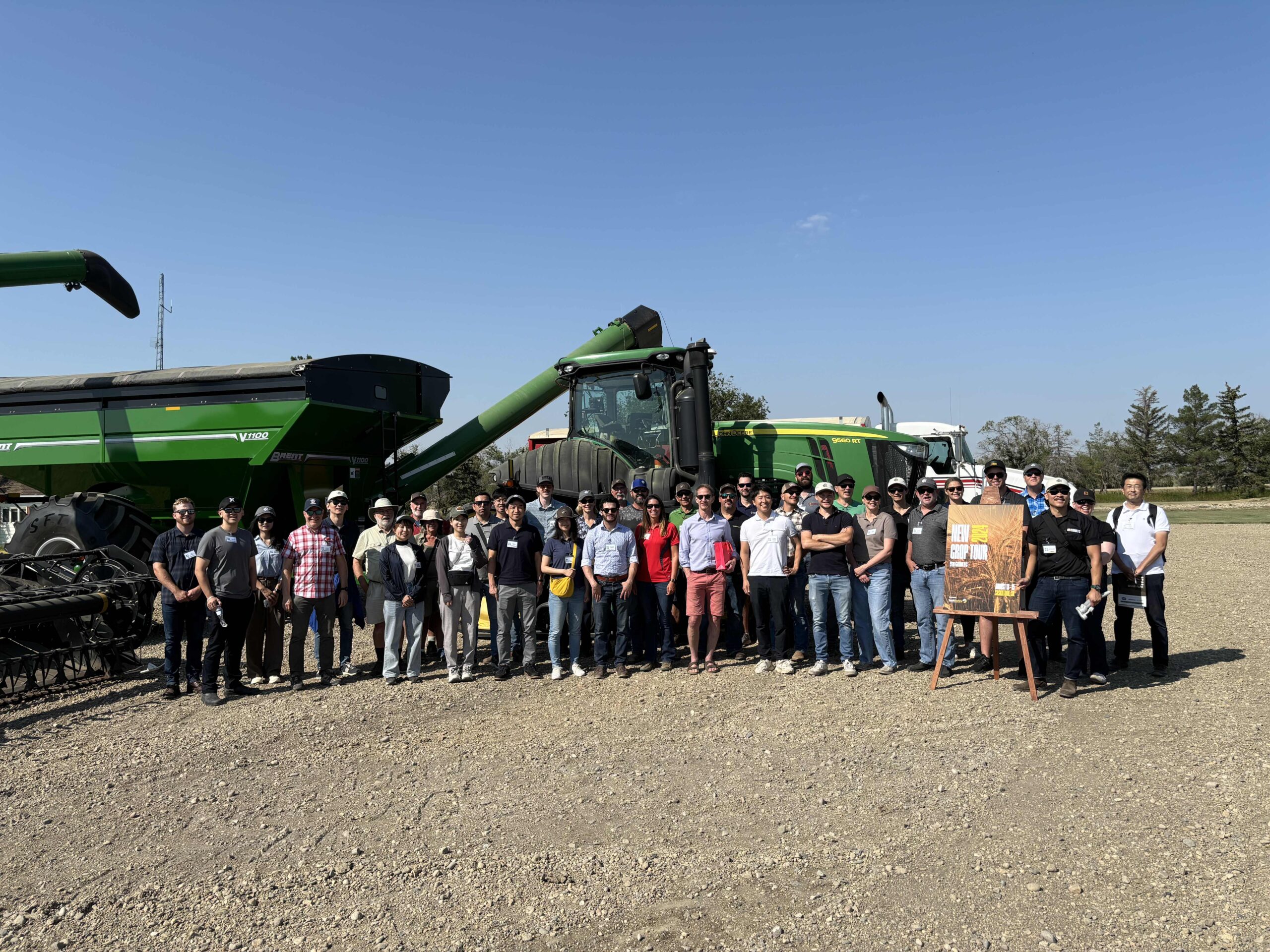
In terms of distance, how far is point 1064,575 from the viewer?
694 centimetres

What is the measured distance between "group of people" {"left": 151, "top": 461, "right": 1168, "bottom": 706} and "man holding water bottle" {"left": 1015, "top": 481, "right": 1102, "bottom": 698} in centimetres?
4

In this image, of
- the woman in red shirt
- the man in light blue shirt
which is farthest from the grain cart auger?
the woman in red shirt

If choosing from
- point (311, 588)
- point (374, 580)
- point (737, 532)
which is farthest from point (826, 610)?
point (311, 588)

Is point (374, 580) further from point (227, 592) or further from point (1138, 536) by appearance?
point (1138, 536)

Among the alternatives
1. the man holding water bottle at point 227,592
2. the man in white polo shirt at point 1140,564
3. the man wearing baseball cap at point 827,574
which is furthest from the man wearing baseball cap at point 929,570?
the man holding water bottle at point 227,592

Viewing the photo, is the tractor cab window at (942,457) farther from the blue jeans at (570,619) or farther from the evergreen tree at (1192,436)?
the evergreen tree at (1192,436)

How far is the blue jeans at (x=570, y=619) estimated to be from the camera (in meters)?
8.07

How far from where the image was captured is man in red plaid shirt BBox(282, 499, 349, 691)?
7.79 metres

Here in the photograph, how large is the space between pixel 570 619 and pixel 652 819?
376 cm

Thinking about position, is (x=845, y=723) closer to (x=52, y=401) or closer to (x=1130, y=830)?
(x=1130, y=830)

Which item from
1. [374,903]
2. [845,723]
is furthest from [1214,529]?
[374,903]

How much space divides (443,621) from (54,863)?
394cm

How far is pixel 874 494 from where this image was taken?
25.4ft

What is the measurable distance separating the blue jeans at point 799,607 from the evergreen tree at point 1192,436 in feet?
220
